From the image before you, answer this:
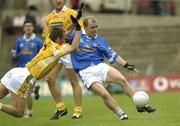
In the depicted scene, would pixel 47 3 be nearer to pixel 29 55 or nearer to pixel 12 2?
pixel 12 2

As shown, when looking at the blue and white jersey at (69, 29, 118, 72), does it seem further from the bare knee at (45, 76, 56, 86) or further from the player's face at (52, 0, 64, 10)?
the player's face at (52, 0, 64, 10)

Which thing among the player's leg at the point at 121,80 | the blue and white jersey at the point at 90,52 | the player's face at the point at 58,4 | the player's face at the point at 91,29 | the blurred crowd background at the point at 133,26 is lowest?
the blurred crowd background at the point at 133,26

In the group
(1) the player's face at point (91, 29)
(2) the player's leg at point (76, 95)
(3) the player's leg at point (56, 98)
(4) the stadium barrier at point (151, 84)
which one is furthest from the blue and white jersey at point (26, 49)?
(4) the stadium barrier at point (151, 84)

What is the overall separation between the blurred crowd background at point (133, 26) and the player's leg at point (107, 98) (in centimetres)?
2172

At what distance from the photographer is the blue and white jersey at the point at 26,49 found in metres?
20.3

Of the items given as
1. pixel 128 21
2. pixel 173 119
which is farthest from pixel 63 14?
pixel 128 21

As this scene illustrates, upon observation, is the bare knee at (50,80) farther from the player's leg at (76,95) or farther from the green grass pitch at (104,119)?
the green grass pitch at (104,119)

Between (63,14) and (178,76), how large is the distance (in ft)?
55.6

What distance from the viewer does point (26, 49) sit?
20453 millimetres

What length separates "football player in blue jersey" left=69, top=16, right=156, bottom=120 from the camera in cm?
1596

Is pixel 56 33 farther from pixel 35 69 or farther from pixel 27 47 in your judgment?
pixel 27 47

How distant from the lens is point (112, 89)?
3312cm

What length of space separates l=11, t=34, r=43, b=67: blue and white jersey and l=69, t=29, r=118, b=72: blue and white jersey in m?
3.81

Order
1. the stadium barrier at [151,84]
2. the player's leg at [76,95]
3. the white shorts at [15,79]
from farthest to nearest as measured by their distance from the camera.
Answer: the stadium barrier at [151,84] < the player's leg at [76,95] < the white shorts at [15,79]
